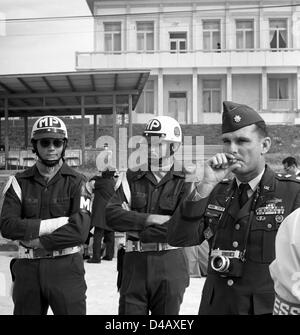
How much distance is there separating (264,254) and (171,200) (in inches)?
64.7

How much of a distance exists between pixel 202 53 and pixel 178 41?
8.32 ft

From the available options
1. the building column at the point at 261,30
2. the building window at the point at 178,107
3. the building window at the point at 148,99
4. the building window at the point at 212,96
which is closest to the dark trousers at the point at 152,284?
the building window at the point at 148,99

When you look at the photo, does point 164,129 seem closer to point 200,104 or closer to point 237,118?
point 237,118

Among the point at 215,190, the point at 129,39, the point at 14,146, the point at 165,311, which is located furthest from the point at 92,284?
the point at 129,39

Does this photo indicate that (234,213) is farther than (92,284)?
No

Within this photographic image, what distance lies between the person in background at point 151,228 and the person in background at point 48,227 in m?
0.33

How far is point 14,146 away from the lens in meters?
24.7

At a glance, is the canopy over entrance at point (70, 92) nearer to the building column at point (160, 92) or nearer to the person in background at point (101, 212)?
the person in background at point (101, 212)

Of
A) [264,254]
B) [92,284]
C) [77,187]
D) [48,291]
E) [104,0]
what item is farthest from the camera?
[104,0]

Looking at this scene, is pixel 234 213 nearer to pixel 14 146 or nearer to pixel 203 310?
pixel 203 310

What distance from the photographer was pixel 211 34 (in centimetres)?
4088

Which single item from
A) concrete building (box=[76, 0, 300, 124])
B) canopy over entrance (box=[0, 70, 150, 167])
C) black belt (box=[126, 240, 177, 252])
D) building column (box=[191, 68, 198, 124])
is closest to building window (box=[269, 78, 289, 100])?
concrete building (box=[76, 0, 300, 124])

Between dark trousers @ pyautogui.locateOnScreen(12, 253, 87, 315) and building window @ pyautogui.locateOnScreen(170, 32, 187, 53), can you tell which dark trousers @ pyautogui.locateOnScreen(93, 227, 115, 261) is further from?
building window @ pyautogui.locateOnScreen(170, 32, 187, 53)

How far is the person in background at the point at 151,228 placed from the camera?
4305mm
